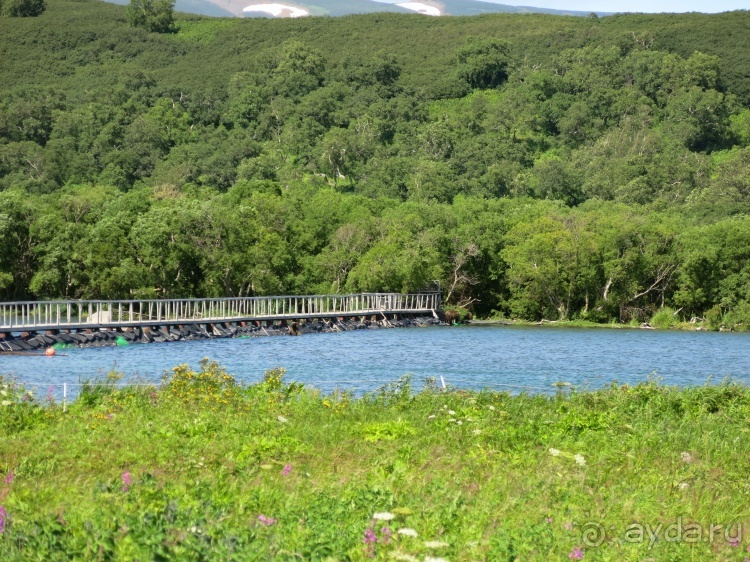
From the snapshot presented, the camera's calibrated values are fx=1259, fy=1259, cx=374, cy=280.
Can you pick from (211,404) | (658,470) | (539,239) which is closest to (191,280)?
(539,239)

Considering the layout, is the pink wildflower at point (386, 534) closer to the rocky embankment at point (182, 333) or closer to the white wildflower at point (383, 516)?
the white wildflower at point (383, 516)

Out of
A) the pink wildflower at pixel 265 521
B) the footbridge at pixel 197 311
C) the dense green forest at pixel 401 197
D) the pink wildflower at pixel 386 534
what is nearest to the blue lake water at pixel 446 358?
the footbridge at pixel 197 311

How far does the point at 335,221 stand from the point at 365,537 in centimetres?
8541

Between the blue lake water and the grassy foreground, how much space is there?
11.5 meters

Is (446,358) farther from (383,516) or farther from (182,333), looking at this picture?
(383,516)

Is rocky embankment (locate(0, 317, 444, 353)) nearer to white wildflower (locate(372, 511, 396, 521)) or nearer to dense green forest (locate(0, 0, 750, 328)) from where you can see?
dense green forest (locate(0, 0, 750, 328))

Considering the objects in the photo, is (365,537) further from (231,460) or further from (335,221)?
(335,221)

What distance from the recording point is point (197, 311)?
7269cm

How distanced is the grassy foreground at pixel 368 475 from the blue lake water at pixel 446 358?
37.8ft

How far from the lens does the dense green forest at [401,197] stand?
3147 inches

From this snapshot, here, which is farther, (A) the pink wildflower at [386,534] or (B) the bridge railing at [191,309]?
(B) the bridge railing at [191,309]

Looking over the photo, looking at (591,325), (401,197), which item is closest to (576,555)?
(591,325)

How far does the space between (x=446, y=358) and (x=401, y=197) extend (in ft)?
294

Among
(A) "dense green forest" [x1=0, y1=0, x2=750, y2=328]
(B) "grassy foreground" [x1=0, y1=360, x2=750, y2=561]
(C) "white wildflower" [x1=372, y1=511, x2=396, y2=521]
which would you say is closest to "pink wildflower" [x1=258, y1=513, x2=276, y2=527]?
(B) "grassy foreground" [x1=0, y1=360, x2=750, y2=561]
